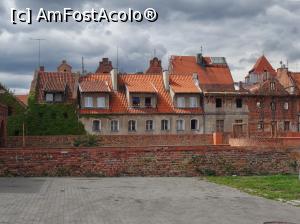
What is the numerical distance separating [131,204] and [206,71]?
52.7 meters

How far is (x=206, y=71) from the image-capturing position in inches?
2655

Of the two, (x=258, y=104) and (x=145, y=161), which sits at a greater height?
(x=258, y=104)

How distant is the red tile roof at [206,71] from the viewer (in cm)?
6268

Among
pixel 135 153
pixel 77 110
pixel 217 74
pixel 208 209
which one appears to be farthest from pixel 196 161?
pixel 217 74

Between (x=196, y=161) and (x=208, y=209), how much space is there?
488 inches

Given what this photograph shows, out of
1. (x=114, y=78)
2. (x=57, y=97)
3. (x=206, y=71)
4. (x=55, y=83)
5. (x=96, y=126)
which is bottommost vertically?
(x=96, y=126)

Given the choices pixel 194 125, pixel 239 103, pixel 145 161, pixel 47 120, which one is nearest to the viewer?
pixel 145 161

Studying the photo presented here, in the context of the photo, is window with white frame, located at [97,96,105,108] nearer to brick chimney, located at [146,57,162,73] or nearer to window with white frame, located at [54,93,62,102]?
window with white frame, located at [54,93,62,102]

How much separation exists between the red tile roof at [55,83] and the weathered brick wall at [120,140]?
978cm

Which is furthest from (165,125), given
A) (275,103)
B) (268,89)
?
(275,103)

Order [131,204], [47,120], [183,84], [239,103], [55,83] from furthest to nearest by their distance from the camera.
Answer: [239,103] < [183,84] < [55,83] < [47,120] < [131,204]

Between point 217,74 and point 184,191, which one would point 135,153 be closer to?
point 184,191

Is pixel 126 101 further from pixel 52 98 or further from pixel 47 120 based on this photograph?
pixel 47 120

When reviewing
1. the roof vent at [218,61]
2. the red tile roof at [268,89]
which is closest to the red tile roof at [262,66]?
the roof vent at [218,61]
